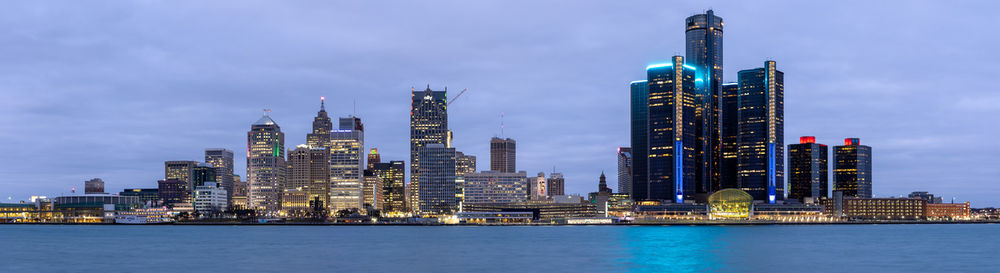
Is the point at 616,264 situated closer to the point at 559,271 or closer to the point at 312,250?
the point at 559,271

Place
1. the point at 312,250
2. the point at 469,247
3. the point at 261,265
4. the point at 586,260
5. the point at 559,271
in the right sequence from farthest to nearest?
1. the point at 469,247
2. the point at 312,250
3. the point at 586,260
4. the point at 261,265
5. the point at 559,271

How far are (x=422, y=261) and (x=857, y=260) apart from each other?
176 ft

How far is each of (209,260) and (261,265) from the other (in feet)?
40.9

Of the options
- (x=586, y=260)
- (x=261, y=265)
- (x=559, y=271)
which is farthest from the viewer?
(x=586, y=260)

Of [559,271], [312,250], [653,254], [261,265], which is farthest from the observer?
[312,250]

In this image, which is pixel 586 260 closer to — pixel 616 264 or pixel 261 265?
pixel 616 264

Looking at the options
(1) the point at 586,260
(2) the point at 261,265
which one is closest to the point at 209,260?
(2) the point at 261,265

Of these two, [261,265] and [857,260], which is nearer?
[261,265]

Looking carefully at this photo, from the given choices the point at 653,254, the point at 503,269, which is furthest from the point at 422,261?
the point at 653,254

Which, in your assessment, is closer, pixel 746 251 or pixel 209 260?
pixel 209 260

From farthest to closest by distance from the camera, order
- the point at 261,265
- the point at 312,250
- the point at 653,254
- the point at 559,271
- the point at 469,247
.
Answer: the point at 469,247
the point at 312,250
the point at 653,254
the point at 261,265
the point at 559,271

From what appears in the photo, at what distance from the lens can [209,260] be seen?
372 feet

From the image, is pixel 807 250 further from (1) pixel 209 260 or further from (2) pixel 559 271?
(1) pixel 209 260

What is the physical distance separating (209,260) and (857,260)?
79704mm
